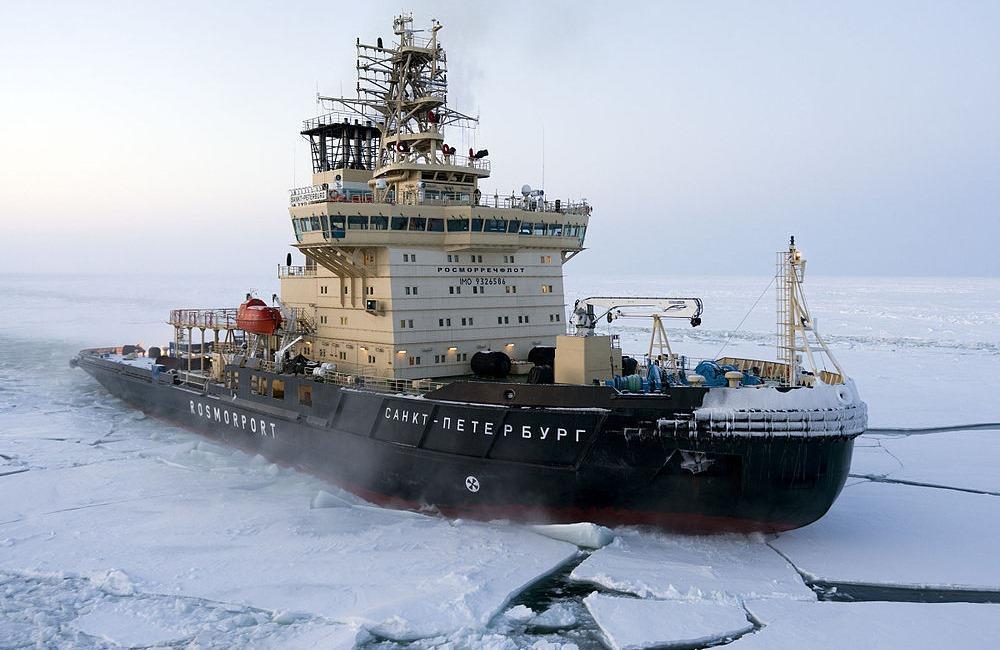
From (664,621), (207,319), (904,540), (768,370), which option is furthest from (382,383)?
(904,540)

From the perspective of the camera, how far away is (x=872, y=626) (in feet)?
34.2

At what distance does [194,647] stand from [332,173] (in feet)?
50.1

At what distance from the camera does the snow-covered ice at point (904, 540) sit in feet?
39.9

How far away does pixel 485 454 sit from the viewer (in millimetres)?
14648

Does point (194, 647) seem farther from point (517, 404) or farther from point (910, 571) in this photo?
point (910, 571)

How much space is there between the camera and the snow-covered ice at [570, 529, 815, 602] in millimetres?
11641

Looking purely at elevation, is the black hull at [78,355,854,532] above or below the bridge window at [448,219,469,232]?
below

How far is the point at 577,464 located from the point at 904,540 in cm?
618

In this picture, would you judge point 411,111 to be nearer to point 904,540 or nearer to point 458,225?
point 458,225

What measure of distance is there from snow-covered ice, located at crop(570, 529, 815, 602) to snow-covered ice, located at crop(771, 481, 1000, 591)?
1.98ft

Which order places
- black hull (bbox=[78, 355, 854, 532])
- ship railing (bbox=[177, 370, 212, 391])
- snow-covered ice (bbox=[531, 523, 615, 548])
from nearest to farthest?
1. black hull (bbox=[78, 355, 854, 532])
2. snow-covered ice (bbox=[531, 523, 615, 548])
3. ship railing (bbox=[177, 370, 212, 391])

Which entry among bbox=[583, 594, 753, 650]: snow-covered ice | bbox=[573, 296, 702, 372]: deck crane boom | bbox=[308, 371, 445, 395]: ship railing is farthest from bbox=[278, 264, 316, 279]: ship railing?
bbox=[583, 594, 753, 650]: snow-covered ice

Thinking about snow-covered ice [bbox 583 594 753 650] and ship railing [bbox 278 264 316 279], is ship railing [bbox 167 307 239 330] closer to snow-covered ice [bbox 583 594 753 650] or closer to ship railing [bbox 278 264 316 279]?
ship railing [bbox 278 264 316 279]

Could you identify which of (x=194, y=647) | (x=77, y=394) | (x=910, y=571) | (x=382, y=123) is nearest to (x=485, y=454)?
(x=194, y=647)
